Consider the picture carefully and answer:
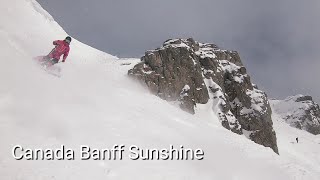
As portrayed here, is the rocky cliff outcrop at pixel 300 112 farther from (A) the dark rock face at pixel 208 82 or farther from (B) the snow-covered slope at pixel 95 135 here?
(B) the snow-covered slope at pixel 95 135

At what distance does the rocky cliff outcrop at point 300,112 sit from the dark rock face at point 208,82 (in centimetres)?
4703

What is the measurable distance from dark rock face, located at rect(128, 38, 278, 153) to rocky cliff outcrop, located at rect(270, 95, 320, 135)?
154 feet

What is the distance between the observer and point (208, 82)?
234 ft

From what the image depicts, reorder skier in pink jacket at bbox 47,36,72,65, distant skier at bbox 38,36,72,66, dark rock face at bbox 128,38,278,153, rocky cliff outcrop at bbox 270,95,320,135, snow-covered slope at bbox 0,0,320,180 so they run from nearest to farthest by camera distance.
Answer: snow-covered slope at bbox 0,0,320,180
distant skier at bbox 38,36,72,66
skier in pink jacket at bbox 47,36,72,65
dark rock face at bbox 128,38,278,153
rocky cliff outcrop at bbox 270,95,320,135

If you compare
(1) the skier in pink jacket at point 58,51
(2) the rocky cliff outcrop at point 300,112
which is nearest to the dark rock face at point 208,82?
(1) the skier in pink jacket at point 58,51

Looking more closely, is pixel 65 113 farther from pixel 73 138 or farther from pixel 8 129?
pixel 8 129

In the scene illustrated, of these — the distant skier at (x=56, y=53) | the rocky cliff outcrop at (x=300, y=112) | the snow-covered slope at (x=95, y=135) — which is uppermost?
the rocky cliff outcrop at (x=300, y=112)

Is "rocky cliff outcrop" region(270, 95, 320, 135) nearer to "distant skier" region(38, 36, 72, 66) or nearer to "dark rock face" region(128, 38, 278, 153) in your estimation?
"dark rock face" region(128, 38, 278, 153)

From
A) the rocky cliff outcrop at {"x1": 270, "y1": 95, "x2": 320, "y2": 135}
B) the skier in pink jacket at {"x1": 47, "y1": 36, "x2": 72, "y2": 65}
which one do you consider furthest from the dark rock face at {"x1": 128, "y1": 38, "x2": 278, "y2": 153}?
the rocky cliff outcrop at {"x1": 270, "y1": 95, "x2": 320, "y2": 135}

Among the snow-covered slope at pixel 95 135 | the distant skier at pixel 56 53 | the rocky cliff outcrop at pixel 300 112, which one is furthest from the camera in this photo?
the rocky cliff outcrop at pixel 300 112

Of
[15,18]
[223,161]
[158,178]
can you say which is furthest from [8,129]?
[15,18]

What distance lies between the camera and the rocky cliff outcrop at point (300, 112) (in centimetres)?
12206

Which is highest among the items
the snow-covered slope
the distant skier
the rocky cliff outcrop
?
the rocky cliff outcrop

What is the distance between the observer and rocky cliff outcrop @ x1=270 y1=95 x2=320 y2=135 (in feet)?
400
